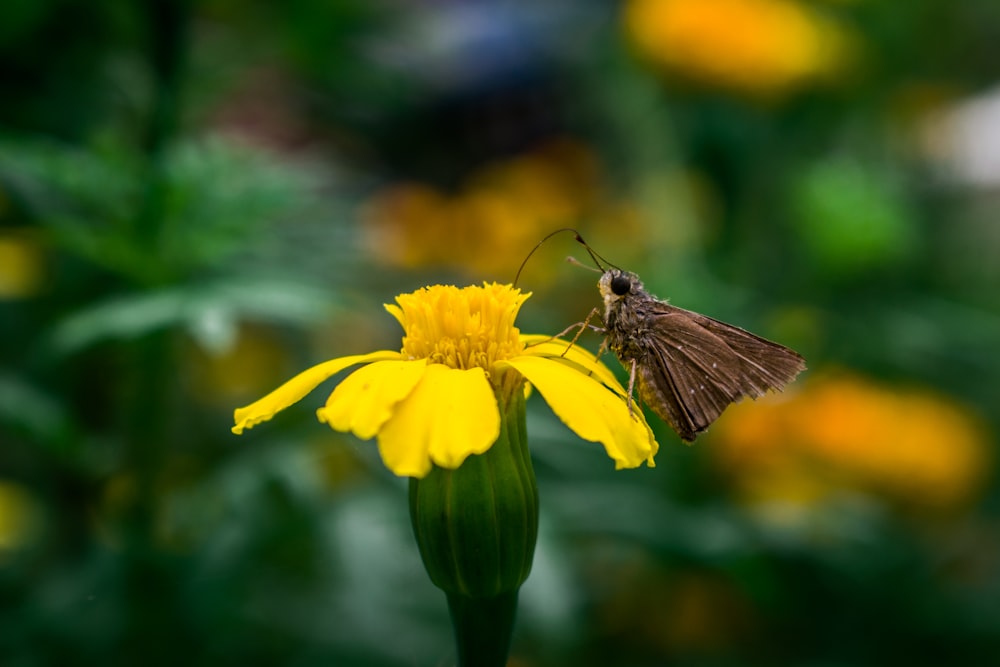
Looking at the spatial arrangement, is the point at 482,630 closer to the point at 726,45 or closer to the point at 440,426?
the point at 440,426

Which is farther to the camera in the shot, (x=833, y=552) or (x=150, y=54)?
(x=833, y=552)

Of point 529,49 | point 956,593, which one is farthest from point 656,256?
point 529,49

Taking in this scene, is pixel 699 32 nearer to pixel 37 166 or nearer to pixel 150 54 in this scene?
pixel 150 54

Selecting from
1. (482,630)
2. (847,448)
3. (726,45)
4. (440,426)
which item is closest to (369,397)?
(440,426)

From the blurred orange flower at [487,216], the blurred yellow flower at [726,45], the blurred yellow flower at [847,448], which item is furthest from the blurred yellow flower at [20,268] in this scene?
the blurred yellow flower at [726,45]

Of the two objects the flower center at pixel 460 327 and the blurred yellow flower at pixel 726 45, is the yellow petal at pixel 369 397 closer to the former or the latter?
the flower center at pixel 460 327
